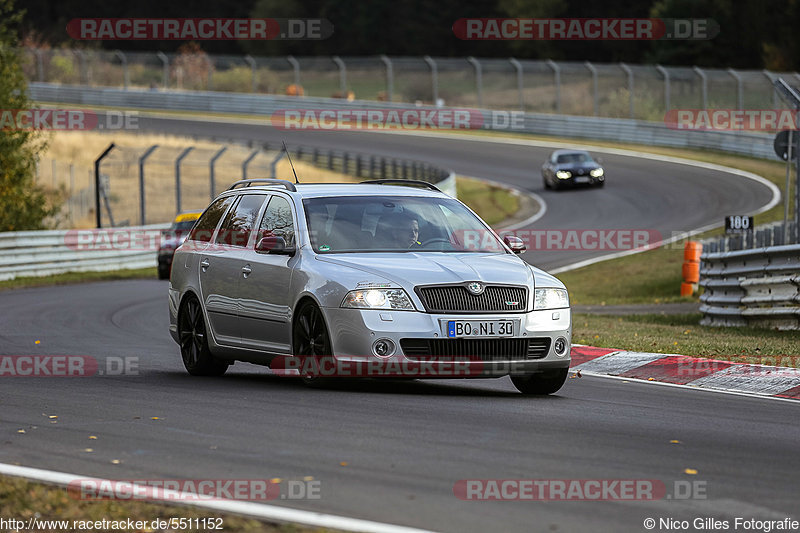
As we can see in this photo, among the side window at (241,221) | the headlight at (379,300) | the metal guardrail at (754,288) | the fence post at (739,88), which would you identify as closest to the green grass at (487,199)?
the fence post at (739,88)

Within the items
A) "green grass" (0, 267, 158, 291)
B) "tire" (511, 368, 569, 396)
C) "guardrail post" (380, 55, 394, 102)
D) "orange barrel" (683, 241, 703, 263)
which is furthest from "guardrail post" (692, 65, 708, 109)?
"tire" (511, 368, 569, 396)

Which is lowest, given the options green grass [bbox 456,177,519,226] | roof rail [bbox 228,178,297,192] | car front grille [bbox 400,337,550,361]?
green grass [bbox 456,177,519,226]

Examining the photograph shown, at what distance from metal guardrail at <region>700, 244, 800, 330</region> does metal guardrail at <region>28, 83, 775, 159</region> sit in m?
30.2

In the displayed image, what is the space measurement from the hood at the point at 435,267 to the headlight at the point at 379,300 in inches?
3.3

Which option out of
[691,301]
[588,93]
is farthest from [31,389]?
[588,93]

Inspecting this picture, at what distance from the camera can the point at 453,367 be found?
365 inches

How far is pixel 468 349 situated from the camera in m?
9.31

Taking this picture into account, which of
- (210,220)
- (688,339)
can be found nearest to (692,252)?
(688,339)

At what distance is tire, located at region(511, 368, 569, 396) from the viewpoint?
9859mm

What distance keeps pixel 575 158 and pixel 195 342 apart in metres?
33.5

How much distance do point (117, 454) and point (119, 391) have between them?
2862 millimetres

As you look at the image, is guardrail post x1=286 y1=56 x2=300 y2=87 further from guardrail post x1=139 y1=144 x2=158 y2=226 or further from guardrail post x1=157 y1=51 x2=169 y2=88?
guardrail post x1=139 y1=144 x2=158 y2=226

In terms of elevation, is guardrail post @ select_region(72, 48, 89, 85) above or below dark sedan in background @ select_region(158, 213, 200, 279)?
above

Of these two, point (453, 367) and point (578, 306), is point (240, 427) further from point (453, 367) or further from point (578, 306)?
point (578, 306)
